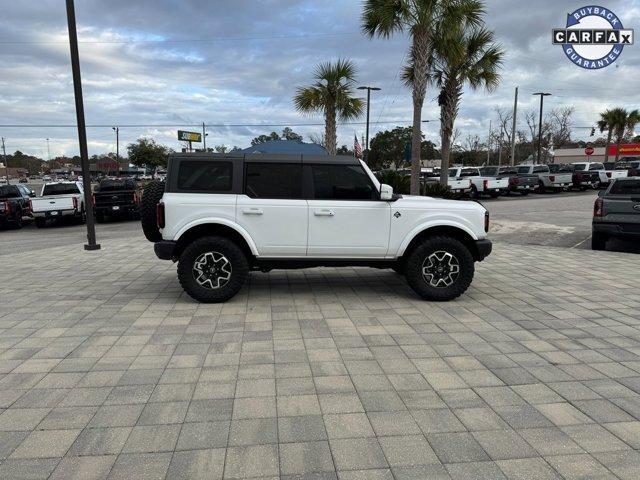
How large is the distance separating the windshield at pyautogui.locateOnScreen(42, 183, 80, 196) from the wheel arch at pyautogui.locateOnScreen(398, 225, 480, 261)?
1669cm

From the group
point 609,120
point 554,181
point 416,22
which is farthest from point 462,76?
point 609,120

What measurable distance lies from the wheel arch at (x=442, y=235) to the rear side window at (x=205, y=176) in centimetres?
240

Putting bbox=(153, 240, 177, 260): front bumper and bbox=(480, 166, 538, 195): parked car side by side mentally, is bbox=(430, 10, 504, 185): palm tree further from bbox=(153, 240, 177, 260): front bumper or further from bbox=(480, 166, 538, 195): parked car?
bbox=(153, 240, 177, 260): front bumper

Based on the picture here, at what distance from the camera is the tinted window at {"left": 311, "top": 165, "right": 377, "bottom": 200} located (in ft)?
21.0

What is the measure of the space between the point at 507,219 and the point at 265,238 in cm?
1296

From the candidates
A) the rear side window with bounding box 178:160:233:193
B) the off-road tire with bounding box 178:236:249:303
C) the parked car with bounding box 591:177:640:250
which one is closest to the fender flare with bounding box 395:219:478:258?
the off-road tire with bounding box 178:236:249:303

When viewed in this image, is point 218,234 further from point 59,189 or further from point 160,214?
point 59,189

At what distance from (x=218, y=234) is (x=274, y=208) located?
0.81 m

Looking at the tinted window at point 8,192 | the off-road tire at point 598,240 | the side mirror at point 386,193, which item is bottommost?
the off-road tire at point 598,240

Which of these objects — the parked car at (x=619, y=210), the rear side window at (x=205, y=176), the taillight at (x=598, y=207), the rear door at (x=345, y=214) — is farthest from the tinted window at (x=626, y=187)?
the rear side window at (x=205, y=176)

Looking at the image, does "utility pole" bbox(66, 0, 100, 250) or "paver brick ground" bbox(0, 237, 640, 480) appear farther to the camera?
"utility pole" bbox(66, 0, 100, 250)

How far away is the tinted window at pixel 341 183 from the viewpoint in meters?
6.40

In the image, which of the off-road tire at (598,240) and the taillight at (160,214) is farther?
the off-road tire at (598,240)

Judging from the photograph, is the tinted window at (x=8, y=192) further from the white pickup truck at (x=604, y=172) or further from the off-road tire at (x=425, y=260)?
the white pickup truck at (x=604, y=172)
